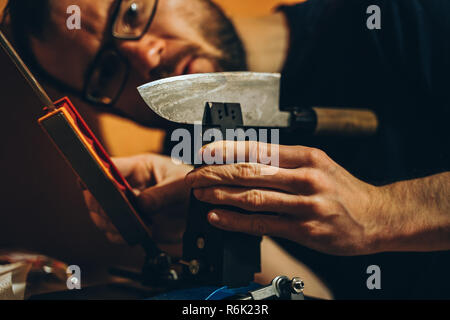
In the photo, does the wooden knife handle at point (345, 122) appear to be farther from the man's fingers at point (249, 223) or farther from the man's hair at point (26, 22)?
the man's hair at point (26, 22)

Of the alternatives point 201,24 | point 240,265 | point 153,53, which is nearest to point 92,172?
point 240,265

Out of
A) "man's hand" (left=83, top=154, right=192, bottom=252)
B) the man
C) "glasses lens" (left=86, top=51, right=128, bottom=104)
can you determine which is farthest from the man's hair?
"man's hand" (left=83, top=154, right=192, bottom=252)

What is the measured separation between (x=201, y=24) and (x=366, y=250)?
0.55 metres

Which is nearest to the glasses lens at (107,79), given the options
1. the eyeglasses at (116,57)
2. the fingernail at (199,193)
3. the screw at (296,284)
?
the eyeglasses at (116,57)

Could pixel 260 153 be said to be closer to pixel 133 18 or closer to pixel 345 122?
pixel 345 122

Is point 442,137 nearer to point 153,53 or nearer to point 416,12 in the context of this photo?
point 416,12

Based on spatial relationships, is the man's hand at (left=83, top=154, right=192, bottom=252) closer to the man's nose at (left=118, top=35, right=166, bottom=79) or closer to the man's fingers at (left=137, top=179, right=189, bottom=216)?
the man's fingers at (left=137, top=179, right=189, bottom=216)

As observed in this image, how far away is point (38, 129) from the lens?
56 cm

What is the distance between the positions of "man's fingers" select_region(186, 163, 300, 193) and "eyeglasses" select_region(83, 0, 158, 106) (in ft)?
1.20

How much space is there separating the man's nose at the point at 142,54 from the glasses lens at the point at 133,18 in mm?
15

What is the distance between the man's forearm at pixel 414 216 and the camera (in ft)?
1.32

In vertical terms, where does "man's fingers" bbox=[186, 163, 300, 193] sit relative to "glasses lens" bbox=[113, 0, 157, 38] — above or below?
below

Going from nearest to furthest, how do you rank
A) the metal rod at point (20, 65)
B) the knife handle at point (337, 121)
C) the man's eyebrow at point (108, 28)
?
the metal rod at point (20, 65), the knife handle at point (337, 121), the man's eyebrow at point (108, 28)

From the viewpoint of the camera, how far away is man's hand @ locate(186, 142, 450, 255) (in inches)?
14.5
